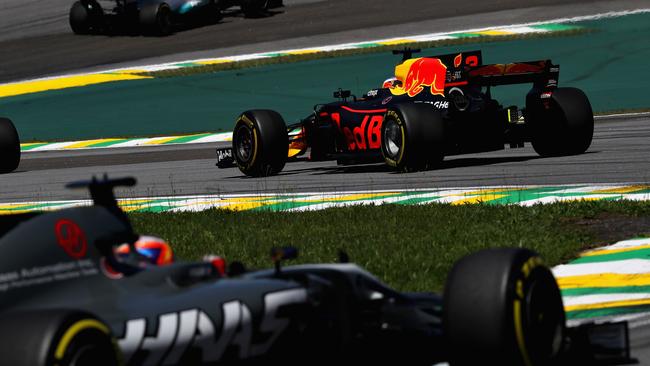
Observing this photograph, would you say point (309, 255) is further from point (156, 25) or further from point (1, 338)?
point (156, 25)

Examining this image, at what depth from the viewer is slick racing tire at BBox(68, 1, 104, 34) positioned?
38.2 meters

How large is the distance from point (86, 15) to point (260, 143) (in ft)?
74.3

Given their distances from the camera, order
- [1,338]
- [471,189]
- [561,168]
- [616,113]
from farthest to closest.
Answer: [616,113], [561,168], [471,189], [1,338]

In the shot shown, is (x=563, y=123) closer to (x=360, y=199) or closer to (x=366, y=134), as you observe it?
(x=366, y=134)

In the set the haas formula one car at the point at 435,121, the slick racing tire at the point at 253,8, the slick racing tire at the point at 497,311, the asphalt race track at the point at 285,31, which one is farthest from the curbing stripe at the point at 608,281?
the slick racing tire at the point at 253,8

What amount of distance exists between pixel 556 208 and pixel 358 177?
5.41 m

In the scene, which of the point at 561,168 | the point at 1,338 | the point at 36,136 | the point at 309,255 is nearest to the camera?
the point at 1,338

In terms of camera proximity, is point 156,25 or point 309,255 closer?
point 309,255

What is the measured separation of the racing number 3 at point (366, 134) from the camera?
16500 millimetres

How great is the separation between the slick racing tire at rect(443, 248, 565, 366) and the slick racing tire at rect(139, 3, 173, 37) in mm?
32094

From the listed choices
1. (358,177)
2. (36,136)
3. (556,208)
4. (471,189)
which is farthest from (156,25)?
(556,208)

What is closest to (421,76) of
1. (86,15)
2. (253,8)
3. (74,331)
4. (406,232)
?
(406,232)

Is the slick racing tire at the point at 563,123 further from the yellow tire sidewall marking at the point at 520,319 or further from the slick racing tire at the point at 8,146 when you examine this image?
the yellow tire sidewall marking at the point at 520,319

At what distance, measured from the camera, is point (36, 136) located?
2711 cm
